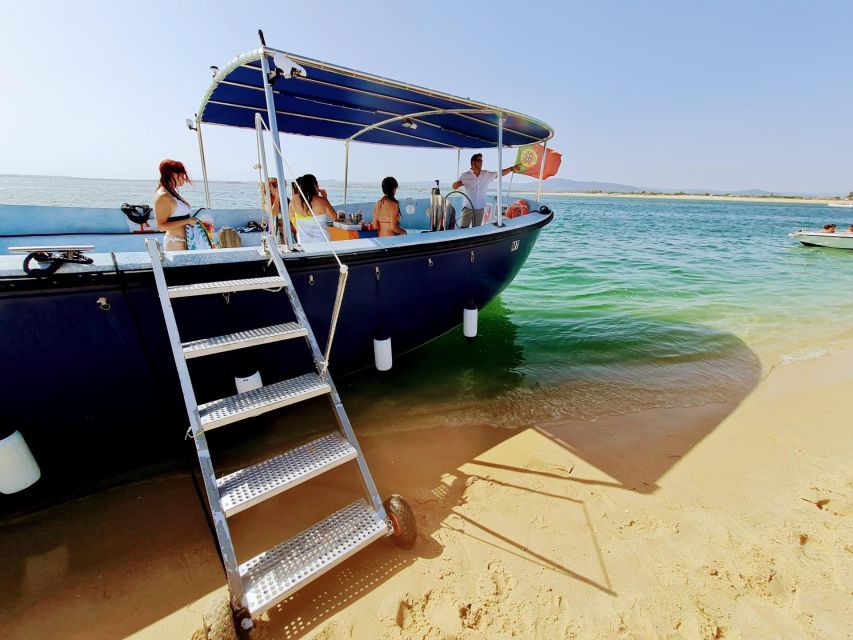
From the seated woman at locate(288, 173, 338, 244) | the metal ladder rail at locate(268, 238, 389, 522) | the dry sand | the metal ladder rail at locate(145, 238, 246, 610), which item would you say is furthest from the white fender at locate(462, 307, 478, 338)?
the metal ladder rail at locate(145, 238, 246, 610)

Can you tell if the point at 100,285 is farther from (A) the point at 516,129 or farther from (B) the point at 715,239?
(B) the point at 715,239

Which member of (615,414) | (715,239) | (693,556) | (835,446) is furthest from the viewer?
(715,239)

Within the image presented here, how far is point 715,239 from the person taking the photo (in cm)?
2014

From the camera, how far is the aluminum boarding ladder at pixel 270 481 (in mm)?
1800

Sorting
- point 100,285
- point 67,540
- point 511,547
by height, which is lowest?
point 67,540

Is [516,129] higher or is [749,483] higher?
[516,129]

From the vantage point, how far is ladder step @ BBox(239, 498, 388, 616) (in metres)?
1.77

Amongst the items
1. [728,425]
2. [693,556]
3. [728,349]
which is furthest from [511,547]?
[728,349]


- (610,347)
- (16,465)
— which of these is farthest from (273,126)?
(610,347)

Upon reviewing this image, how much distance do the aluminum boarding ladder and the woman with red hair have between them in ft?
2.95

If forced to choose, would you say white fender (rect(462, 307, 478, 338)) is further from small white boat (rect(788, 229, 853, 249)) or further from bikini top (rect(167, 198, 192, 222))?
small white boat (rect(788, 229, 853, 249))

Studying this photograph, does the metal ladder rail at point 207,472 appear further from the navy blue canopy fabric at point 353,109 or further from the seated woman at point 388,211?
the seated woman at point 388,211

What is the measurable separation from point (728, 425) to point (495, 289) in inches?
122

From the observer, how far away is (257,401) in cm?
221
